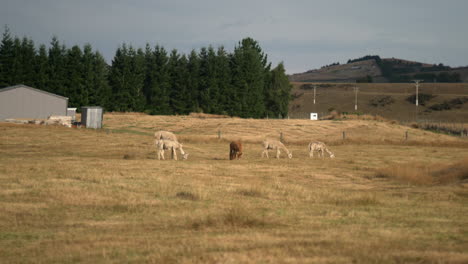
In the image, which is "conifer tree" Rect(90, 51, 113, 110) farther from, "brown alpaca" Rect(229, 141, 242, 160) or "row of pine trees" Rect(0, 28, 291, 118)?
"brown alpaca" Rect(229, 141, 242, 160)

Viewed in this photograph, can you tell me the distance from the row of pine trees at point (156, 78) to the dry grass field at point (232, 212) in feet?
156

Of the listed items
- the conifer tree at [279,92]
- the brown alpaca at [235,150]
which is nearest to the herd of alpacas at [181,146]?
the brown alpaca at [235,150]

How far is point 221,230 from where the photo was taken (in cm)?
1321

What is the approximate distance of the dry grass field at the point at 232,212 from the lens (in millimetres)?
10586

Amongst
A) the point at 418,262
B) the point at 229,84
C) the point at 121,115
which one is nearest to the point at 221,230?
the point at 418,262

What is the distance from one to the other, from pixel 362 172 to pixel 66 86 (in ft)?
203

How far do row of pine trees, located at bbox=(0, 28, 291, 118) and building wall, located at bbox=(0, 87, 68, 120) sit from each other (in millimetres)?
11996

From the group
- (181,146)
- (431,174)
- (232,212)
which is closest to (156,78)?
(181,146)

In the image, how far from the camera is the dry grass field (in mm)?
10586

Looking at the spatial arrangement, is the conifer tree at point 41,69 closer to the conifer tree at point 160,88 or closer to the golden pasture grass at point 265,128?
the golden pasture grass at point 265,128

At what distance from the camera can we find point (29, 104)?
218ft

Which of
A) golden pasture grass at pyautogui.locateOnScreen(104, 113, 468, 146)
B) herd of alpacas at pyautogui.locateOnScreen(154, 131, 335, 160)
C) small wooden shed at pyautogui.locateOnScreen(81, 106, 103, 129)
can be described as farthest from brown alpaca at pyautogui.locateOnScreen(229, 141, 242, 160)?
small wooden shed at pyautogui.locateOnScreen(81, 106, 103, 129)

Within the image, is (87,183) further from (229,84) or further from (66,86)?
(229,84)

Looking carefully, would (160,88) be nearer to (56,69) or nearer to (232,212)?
(56,69)
